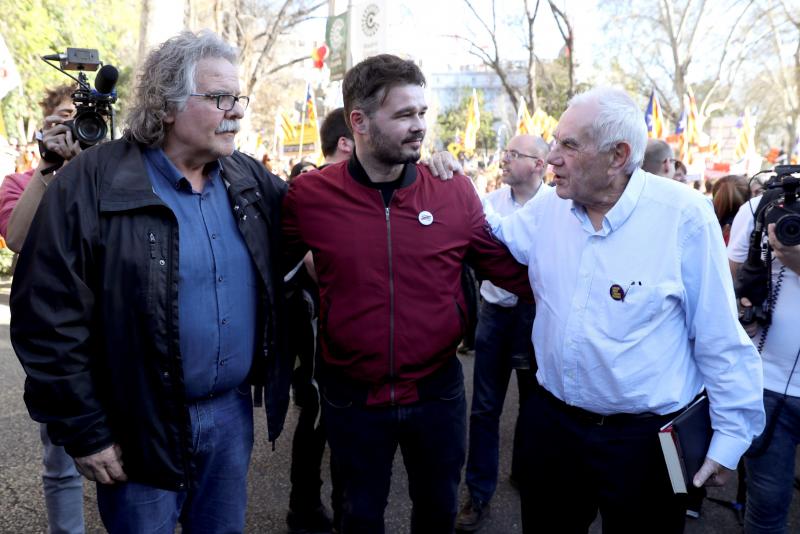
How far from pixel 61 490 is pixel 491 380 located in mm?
2296

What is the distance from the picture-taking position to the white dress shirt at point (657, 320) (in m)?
2.01

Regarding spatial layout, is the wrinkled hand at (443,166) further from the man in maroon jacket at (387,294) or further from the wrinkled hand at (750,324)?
the wrinkled hand at (750,324)

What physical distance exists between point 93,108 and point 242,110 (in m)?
0.68

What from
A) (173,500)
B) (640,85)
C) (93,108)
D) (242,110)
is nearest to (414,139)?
(242,110)

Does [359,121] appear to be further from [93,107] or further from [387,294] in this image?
[93,107]

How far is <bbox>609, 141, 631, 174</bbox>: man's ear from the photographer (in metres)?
2.10

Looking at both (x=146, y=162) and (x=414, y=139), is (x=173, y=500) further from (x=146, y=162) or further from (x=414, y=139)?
(x=414, y=139)

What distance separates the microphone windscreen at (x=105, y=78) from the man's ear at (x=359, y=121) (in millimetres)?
878

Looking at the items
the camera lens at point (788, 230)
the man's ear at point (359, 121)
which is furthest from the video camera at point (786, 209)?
the man's ear at point (359, 121)

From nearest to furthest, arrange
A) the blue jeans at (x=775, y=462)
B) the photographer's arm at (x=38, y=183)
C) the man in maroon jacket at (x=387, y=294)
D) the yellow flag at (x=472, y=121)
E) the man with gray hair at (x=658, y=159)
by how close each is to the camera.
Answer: the man in maroon jacket at (x=387, y=294) → the photographer's arm at (x=38, y=183) → the blue jeans at (x=775, y=462) → the man with gray hair at (x=658, y=159) → the yellow flag at (x=472, y=121)

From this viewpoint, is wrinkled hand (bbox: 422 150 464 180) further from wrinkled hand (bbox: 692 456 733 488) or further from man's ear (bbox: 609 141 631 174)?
wrinkled hand (bbox: 692 456 733 488)

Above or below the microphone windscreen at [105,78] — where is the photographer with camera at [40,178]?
below

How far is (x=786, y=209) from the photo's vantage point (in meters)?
2.44

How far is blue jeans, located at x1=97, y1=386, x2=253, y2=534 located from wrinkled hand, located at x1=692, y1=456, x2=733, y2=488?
1.51 metres
